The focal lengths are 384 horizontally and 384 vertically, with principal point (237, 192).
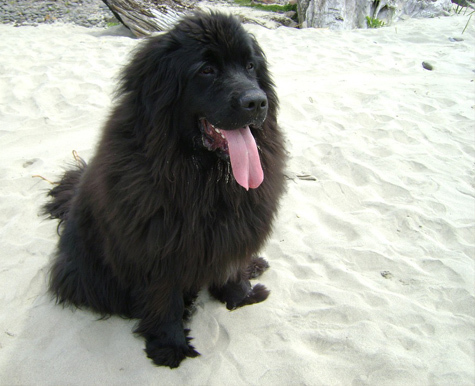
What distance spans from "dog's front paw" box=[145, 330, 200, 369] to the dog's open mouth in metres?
1.00

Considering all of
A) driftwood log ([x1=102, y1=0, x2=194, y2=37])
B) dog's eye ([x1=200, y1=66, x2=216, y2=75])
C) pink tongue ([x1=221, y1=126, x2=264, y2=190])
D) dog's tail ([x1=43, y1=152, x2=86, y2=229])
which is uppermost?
dog's eye ([x1=200, y1=66, x2=216, y2=75])

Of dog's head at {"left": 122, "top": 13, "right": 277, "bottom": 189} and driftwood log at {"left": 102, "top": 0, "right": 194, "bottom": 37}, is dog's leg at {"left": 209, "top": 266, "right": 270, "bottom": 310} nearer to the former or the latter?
dog's head at {"left": 122, "top": 13, "right": 277, "bottom": 189}

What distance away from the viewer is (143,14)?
279 inches

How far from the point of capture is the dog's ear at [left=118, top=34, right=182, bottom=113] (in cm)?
187

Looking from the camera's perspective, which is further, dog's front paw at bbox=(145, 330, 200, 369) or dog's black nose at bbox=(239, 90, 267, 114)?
dog's front paw at bbox=(145, 330, 200, 369)

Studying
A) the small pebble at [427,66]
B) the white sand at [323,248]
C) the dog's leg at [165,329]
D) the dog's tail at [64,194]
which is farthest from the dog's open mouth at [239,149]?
the small pebble at [427,66]

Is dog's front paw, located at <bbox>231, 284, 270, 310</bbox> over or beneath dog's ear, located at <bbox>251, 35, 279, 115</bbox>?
beneath

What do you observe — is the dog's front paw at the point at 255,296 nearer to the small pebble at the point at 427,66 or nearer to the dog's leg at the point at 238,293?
the dog's leg at the point at 238,293

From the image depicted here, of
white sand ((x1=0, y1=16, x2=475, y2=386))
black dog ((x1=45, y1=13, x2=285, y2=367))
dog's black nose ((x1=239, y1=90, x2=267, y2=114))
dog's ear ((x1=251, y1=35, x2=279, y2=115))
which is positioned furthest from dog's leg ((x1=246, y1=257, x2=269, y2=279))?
dog's black nose ((x1=239, y1=90, x2=267, y2=114))

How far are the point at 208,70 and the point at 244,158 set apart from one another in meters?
0.48

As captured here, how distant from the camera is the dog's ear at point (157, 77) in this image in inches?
73.8

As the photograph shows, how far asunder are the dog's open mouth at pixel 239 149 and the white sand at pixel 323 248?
963mm

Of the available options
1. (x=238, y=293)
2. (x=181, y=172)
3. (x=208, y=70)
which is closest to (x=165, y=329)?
(x=238, y=293)

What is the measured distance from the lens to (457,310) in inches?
90.5
